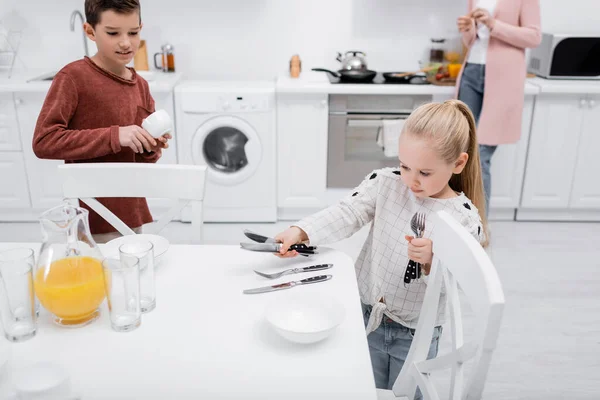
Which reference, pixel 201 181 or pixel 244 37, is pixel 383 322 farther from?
pixel 244 37

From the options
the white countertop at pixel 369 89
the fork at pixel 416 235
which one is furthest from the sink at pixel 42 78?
the fork at pixel 416 235

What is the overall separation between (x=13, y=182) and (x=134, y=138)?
6.87ft

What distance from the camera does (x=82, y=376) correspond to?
879 millimetres

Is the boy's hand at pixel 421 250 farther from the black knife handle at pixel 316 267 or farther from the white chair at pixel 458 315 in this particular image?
the black knife handle at pixel 316 267

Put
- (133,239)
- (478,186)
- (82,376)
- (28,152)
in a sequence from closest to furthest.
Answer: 1. (82,376)
2. (133,239)
3. (478,186)
4. (28,152)

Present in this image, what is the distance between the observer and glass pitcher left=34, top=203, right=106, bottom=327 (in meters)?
0.97

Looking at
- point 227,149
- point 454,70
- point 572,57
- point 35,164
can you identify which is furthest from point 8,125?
point 572,57

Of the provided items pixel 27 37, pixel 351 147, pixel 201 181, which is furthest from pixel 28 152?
pixel 201 181

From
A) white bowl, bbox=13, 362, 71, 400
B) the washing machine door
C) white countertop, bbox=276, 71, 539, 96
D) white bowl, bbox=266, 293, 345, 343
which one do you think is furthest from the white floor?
white bowl, bbox=13, 362, 71, 400

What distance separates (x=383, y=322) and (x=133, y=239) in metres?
0.65

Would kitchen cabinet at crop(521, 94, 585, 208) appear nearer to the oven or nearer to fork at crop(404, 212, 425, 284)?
the oven

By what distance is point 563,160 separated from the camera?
10.9 ft

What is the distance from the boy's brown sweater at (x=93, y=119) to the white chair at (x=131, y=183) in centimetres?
6

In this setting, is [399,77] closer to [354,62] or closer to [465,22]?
[354,62]
